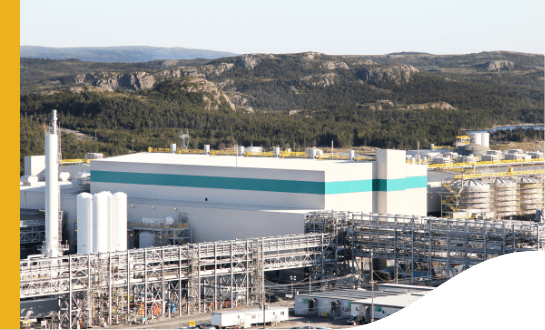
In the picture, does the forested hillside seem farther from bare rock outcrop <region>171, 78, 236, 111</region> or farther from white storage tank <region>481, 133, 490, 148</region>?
white storage tank <region>481, 133, 490, 148</region>

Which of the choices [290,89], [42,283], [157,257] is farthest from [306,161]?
[290,89]

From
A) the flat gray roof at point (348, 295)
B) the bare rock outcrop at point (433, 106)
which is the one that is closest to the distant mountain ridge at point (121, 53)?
the bare rock outcrop at point (433, 106)

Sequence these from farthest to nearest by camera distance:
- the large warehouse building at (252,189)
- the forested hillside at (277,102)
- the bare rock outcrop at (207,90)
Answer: the bare rock outcrop at (207,90)
the forested hillside at (277,102)
the large warehouse building at (252,189)

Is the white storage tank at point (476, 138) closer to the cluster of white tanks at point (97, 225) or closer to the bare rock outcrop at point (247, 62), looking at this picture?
the cluster of white tanks at point (97, 225)

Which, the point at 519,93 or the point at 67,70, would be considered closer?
the point at 519,93

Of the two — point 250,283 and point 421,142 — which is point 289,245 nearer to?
point 250,283

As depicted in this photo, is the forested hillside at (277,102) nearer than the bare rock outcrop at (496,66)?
Yes

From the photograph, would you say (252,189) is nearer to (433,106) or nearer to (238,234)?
(238,234)

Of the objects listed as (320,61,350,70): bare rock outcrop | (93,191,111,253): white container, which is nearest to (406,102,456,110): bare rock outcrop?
(320,61,350,70): bare rock outcrop
